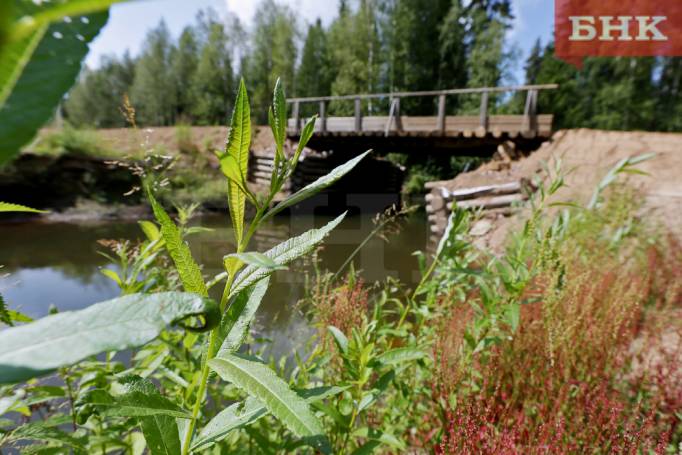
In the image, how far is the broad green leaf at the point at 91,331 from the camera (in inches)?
9.9

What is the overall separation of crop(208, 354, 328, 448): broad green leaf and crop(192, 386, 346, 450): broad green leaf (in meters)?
0.11

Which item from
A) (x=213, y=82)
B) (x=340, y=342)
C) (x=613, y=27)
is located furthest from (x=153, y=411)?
(x=213, y=82)

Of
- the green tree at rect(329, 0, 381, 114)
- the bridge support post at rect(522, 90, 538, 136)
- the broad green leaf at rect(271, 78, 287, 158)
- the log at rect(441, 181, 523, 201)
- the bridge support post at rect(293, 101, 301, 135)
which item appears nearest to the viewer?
the broad green leaf at rect(271, 78, 287, 158)

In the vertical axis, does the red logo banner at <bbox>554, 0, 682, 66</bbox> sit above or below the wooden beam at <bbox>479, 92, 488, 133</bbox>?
above

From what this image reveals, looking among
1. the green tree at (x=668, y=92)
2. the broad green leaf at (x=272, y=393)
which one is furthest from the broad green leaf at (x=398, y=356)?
the green tree at (x=668, y=92)

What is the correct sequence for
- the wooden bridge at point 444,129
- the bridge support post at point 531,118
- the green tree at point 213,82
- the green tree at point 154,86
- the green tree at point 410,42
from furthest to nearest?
the green tree at point 154,86, the green tree at point 213,82, the green tree at point 410,42, the wooden bridge at point 444,129, the bridge support post at point 531,118

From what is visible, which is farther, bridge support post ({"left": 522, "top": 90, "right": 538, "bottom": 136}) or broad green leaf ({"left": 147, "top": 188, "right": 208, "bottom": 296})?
bridge support post ({"left": 522, "top": 90, "right": 538, "bottom": 136})

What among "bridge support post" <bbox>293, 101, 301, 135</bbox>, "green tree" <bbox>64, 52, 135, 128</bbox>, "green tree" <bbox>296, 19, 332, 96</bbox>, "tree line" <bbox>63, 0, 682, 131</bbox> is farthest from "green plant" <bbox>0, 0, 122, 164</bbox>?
"green tree" <bbox>64, 52, 135, 128</bbox>

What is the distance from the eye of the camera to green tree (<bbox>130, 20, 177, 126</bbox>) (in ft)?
86.6

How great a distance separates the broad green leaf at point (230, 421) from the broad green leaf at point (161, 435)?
3cm

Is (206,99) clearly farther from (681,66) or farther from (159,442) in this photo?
(681,66)

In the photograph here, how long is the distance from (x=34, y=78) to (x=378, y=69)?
2209cm

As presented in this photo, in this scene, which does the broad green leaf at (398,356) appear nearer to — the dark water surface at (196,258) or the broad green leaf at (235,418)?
the broad green leaf at (235,418)

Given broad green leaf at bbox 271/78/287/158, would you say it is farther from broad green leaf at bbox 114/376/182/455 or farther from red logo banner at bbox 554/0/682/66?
red logo banner at bbox 554/0/682/66
